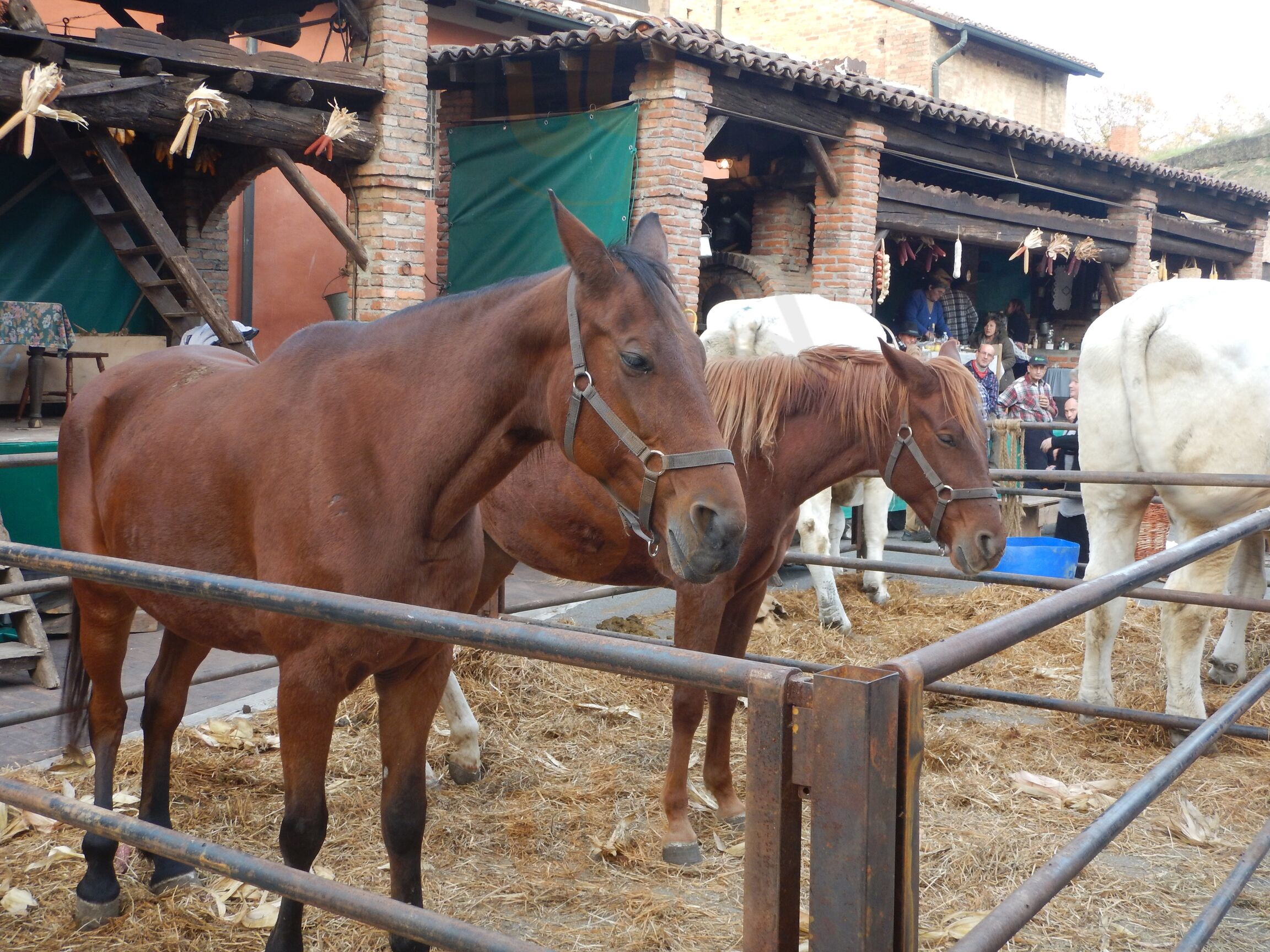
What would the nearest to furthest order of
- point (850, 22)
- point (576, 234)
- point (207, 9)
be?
point (576, 234) → point (207, 9) → point (850, 22)

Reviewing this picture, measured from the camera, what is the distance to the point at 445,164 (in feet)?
38.3

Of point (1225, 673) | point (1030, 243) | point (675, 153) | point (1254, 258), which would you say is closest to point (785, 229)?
point (675, 153)

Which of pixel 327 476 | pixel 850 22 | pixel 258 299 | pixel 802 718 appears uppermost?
pixel 850 22

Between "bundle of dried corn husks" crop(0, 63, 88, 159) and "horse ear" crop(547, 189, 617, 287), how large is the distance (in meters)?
6.43

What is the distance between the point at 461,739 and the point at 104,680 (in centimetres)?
145

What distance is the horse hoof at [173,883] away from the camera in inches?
127

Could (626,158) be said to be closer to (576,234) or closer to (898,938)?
(576,234)

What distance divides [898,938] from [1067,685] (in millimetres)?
5038

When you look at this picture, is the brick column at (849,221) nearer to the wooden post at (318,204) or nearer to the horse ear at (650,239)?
the wooden post at (318,204)

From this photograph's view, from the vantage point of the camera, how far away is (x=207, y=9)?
1074 cm

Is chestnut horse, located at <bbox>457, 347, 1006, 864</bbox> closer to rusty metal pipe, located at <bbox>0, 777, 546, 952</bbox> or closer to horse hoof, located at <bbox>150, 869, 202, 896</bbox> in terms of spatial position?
horse hoof, located at <bbox>150, 869, 202, 896</bbox>

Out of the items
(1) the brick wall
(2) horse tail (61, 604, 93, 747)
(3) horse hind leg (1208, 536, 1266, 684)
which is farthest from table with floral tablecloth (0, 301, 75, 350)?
(1) the brick wall

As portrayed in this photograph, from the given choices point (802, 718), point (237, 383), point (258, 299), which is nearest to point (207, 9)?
point (258, 299)

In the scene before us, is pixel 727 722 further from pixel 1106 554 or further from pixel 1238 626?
pixel 1238 626
